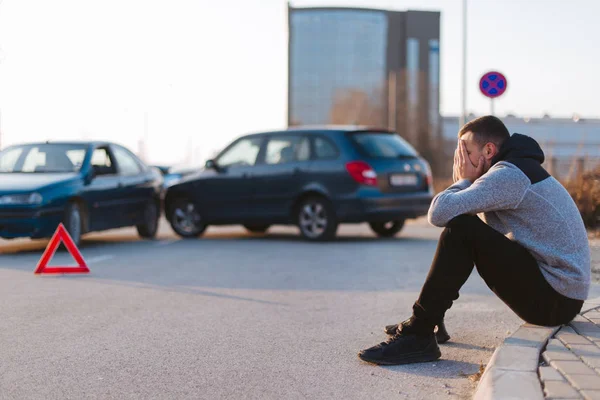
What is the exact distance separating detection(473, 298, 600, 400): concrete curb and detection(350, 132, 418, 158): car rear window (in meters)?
8.34

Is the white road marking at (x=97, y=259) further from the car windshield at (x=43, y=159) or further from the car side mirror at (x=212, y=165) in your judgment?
the car side mirror at (x=212, y=165)

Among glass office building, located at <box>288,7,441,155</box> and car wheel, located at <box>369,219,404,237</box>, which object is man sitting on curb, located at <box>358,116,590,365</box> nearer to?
car wheel, located at <box>369,219,404,237</box>

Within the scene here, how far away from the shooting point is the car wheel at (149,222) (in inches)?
572

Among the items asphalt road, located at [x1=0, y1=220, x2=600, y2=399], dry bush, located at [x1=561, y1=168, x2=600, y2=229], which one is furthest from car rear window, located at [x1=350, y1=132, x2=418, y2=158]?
dry bush, located at [x1=561, y1=168, x2=600, y2=229]

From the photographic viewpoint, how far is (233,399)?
4.21 metres

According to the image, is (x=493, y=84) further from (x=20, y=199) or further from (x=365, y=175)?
(x=20, y=199)

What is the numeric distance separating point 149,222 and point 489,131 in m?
10.2

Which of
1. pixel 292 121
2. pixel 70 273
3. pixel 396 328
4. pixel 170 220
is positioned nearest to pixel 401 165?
pixel 170 220

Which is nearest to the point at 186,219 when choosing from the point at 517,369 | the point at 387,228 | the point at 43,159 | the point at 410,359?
the point at 43,159

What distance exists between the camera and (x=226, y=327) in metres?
6.16

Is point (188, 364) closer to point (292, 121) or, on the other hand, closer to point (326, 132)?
point (326, 132)

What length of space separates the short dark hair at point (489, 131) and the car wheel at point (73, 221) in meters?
7.94

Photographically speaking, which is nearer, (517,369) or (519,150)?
(517,369)

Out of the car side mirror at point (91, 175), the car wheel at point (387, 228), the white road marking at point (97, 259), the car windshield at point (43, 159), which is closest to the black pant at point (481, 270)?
the white road marking at point (97, 259)
